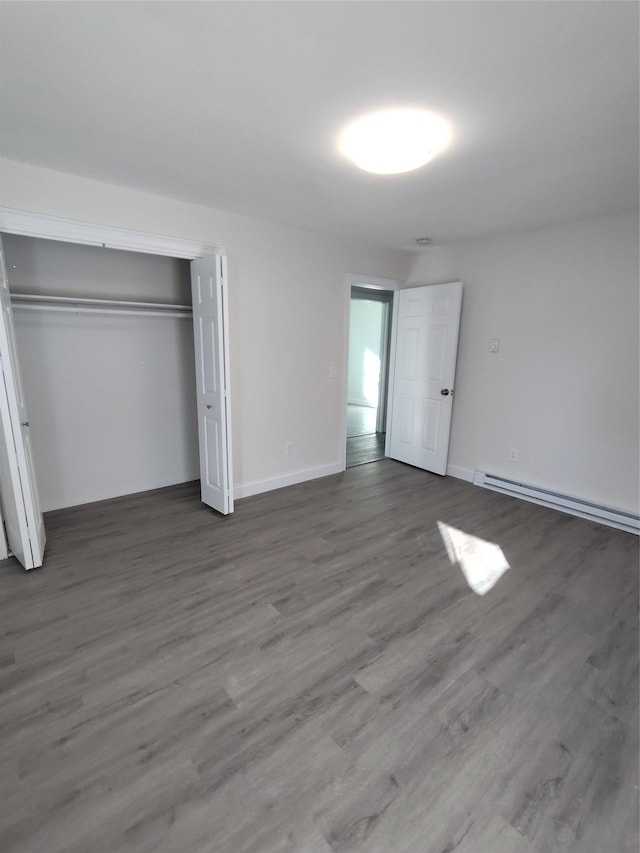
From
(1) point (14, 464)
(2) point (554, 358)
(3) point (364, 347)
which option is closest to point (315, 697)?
(1) point (14, 464)

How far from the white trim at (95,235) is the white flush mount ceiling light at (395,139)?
5.27 feet

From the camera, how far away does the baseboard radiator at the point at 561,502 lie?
131 inches

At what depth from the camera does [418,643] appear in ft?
6.89

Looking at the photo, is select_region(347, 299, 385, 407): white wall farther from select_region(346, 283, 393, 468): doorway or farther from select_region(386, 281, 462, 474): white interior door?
select_region(386, 281, 462, 474): white interior door

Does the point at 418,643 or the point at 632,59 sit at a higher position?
the point at 632,59

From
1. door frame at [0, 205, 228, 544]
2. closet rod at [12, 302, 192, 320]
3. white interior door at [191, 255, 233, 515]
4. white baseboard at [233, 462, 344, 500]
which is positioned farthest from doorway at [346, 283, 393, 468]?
door frame at [0, 205, 228, 544]

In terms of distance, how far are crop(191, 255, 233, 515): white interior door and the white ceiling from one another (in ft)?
2.14

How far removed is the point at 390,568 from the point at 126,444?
2.76m

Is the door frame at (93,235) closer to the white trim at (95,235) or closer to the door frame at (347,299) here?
the white trim at (95,235)

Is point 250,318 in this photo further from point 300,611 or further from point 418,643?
point 418,643

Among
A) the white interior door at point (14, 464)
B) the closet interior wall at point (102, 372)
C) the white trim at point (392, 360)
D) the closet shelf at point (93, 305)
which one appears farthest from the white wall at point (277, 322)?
the white interior door at point (14, 464)

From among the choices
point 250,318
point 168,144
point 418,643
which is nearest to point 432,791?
point 418,643

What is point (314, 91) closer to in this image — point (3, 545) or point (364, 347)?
point (3, 545)

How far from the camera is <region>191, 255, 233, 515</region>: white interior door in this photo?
3.13 m
